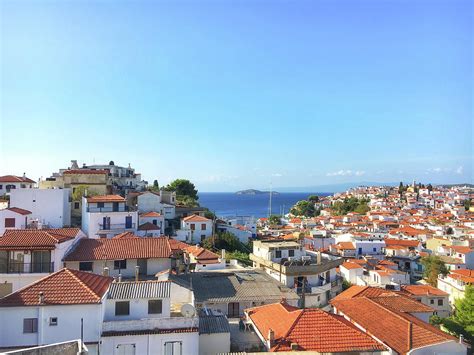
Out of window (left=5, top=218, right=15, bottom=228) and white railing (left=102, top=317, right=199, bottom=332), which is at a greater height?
window (left=5, top=218, right=15, bottom=228)

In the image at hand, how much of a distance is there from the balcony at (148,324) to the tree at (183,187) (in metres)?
52.2

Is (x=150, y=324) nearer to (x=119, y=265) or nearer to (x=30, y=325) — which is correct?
(x=30, y=325)

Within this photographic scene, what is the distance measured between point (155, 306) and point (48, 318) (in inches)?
158

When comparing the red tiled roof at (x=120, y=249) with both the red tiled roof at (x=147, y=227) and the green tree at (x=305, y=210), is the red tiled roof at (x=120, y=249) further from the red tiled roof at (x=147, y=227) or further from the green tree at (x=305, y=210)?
the green tree at (x=305, y=210)

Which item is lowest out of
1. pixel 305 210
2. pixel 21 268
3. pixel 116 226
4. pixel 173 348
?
pixel 305 210

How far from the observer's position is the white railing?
1577 cm

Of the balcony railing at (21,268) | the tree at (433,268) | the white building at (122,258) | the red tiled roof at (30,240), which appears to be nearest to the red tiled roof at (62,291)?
the red tiled roof at (30,240)

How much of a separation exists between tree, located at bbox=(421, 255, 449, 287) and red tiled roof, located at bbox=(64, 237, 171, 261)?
1480 inches

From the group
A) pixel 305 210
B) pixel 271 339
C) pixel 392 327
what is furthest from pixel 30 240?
pixel 305 210

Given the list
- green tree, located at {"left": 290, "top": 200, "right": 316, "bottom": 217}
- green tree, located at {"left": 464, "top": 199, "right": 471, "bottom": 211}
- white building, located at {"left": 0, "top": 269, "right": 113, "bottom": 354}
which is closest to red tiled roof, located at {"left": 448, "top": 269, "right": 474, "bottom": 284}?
white building, located at {"left": 0, "top": 269, "right": 113, "bottom": 354}

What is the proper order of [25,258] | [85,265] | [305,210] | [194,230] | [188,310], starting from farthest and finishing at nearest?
[305,210] → [194,230] → [85,265] → [25,258] → [188,310]

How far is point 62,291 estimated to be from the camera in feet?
52.5

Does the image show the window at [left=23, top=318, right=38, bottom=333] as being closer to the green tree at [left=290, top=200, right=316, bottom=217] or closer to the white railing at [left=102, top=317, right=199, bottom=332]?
the white railing at [left=102, top=317, right=199, bottom=332]

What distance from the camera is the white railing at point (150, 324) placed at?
621 inches
